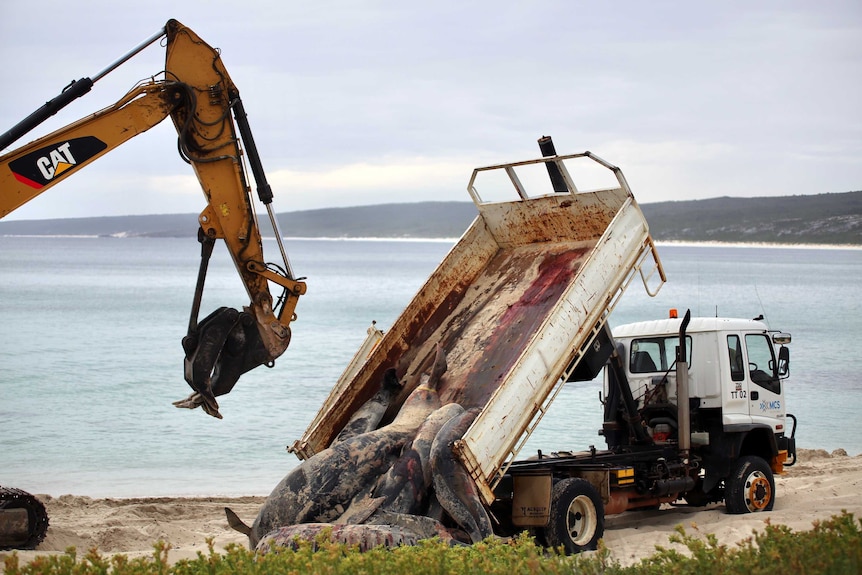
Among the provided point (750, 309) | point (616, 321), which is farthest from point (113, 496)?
point (750, 309)

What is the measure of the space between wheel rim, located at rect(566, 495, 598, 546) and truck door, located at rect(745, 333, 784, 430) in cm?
304

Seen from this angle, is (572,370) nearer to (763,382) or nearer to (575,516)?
(575,516)

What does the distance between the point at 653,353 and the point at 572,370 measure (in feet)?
10.6

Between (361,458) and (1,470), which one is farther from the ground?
(361,458)

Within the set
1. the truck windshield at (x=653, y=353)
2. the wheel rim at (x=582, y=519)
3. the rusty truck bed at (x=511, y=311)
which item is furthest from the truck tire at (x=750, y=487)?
the rusty truck bed at (x=511, y=311)

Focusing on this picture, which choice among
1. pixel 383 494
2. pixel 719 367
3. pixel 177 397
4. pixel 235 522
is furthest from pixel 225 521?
pixel 177 397

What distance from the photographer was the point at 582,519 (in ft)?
34.3

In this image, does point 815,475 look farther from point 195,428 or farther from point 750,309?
point 750,309

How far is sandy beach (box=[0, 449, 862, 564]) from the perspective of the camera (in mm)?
10820

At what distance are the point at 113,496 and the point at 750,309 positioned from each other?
5144cm

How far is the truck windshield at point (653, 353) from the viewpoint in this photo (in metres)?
13.0

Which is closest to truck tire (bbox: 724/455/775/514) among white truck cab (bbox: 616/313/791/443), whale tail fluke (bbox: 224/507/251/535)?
white truck cab (bbox: 616/313/791/443)

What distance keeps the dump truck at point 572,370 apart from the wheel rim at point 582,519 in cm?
2

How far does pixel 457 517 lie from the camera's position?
30.1 feet
